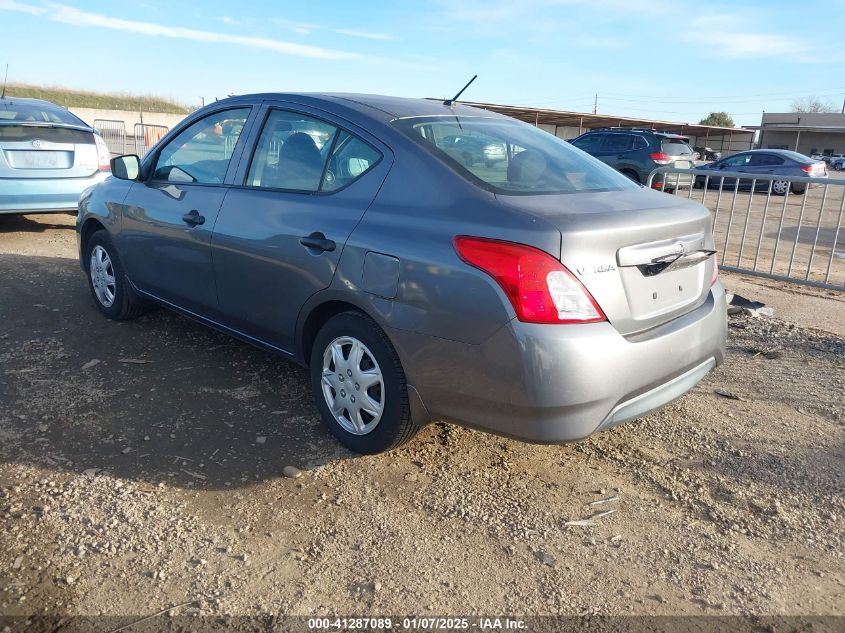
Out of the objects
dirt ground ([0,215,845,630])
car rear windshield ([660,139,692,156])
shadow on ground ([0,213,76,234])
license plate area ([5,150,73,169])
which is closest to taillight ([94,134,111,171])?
license plate area ([5,150,73,169])

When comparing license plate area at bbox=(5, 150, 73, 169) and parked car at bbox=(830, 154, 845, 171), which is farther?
parked car at bbox=(830, 154, 845, 171)

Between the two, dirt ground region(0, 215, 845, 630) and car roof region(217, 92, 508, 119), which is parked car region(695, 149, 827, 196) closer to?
car roof region(217, 92, 508, 119)

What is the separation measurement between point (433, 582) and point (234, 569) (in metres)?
0.75

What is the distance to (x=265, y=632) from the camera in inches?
89.7

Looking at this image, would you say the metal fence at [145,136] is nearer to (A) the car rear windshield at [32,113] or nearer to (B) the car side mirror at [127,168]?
(A) the car rear windshield at [32,113]

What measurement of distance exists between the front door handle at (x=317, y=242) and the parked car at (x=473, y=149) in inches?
26.9

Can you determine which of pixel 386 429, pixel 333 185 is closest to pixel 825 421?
pixel 386 429

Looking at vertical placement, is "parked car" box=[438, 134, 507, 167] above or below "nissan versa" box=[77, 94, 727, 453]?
above

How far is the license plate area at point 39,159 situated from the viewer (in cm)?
770

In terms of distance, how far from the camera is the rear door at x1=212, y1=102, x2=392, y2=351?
3.25 metres

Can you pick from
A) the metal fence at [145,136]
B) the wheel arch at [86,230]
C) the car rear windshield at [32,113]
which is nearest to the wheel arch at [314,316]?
the wheel arch at [86,230]

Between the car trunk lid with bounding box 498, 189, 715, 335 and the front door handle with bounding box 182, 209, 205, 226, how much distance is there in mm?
1972

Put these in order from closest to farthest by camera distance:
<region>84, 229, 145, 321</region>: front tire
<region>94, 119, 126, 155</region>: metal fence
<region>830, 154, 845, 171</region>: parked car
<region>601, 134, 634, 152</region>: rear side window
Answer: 1. <region>84, 229, 145, 321</region>: front tire
2. <region>601, 134, 634, 152</region>: rear side window
3. <region>94, 119, 126, 155</region>: metal fence
4. <region>830, 154, 845, 171</region>: parked car

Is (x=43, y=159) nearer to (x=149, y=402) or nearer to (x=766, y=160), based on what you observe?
(x=149, y=402)
